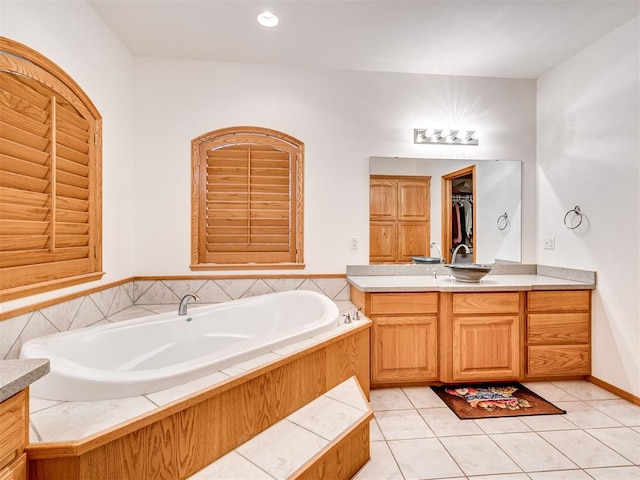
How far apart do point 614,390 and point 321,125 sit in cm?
305

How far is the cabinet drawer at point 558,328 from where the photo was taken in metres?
2.56

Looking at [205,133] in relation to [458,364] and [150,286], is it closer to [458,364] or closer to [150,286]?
[150,286]

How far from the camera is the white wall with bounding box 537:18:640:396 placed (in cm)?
232

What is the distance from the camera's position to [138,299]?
276cm

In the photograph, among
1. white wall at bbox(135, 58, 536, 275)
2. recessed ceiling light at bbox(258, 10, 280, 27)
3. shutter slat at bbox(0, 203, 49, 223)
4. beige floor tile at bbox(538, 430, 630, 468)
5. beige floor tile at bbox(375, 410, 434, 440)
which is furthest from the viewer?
white wall at bbox(135, 58, 536, 275)

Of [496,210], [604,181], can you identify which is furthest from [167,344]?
[604,181]

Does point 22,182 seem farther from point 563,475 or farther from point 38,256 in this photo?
point 563,475

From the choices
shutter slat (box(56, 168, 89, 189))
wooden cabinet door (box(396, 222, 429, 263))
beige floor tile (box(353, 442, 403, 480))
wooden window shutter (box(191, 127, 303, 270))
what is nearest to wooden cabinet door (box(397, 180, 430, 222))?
wooden cabinet door (box(396, 222, 429, 263))

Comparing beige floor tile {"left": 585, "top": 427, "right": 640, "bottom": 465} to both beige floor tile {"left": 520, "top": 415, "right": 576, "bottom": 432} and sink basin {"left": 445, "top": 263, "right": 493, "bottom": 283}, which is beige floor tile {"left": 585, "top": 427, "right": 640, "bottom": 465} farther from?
sink basin {"left": 445, "top": 263, "right": 493, "bottom": 283}

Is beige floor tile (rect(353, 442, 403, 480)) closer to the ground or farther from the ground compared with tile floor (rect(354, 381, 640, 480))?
closer to the ground

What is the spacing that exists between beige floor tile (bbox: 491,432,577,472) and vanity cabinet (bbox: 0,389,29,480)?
6.87 ft

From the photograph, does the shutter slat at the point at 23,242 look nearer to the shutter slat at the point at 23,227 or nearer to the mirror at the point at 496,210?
the shutter slat at the point at 23,227

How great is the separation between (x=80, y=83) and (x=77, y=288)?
4.13ft

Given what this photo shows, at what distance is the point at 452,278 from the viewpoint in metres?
2.89
